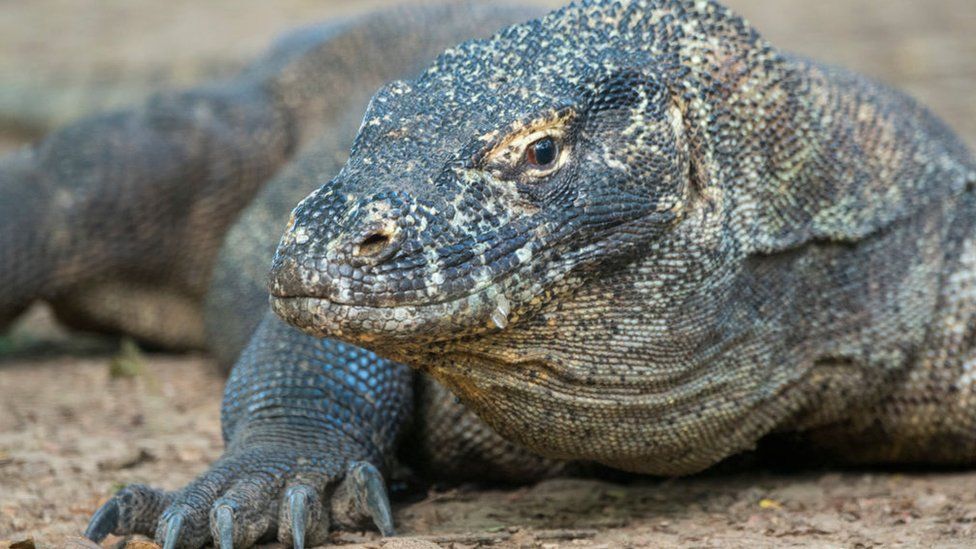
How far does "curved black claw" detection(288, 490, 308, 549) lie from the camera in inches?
150

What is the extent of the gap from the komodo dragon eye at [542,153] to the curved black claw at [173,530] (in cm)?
141

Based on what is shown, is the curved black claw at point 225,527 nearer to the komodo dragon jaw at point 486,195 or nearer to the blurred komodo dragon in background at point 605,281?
the blurred komodo dragon in background at point 605,281

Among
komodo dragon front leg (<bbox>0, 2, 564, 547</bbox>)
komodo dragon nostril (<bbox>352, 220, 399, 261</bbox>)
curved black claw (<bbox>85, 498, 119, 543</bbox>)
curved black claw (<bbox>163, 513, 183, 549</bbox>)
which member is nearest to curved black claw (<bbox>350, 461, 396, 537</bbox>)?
curved black claw (<bbox>163, 513, 183, 549</bbox>)

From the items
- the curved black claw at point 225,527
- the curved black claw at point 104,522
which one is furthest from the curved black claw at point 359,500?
the curved black claw at point 104,522

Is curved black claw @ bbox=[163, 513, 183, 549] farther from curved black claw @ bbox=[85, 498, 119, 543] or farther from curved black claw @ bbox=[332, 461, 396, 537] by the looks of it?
curved black claw @ bbox=[332, 461, 396, 537]

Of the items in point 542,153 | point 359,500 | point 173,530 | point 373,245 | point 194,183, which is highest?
point 194,183

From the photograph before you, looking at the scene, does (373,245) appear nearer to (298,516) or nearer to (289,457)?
(298,516)

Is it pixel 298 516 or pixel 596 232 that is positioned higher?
pixel 596 232

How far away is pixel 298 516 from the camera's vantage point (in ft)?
12.6

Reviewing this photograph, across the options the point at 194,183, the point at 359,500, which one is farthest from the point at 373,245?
the point at 194,183

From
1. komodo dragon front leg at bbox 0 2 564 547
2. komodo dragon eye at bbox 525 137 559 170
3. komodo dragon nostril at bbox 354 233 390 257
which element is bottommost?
komodo dragon nostril at bbox 354 233 390 257

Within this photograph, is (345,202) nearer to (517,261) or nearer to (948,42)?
(517,261)

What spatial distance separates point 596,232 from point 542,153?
247mm

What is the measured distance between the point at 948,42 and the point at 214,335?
783 cm
